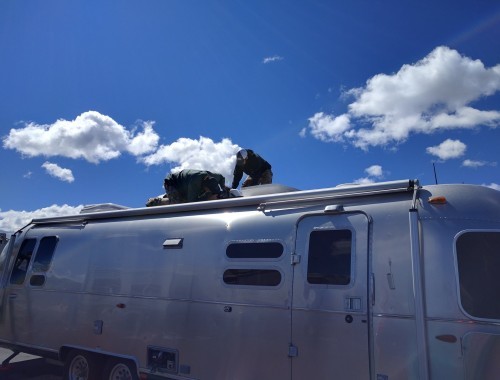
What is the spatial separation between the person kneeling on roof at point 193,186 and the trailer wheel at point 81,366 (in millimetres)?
2612

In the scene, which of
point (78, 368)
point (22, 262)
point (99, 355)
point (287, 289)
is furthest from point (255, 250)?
point (22, 262)

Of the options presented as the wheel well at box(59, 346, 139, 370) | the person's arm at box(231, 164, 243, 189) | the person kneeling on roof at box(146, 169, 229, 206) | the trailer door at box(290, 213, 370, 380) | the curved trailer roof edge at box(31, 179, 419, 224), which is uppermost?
the person's arm at box(231, 164, 243, 189)

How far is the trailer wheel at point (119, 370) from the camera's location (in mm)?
5961

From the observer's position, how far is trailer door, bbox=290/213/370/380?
4246 millimetres

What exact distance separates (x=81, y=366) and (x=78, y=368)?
67mm

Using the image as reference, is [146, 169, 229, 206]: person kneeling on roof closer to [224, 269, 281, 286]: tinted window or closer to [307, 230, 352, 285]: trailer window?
[224, 269, 281, 286]: tinted window

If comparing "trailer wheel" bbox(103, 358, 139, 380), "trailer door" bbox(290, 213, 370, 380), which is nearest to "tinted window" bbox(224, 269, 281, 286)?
"trailer door" bbox(290, 213, 370, 380)

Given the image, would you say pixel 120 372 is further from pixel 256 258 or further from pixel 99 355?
pixel 256 258

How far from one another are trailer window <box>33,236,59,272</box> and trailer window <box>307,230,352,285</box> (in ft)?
15.7

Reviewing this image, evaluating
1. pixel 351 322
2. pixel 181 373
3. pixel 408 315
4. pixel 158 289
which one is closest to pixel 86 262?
pixel 158 289

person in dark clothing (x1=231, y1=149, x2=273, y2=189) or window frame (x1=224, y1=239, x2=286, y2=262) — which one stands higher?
person in dark clothing (x1=231, y1=149, x2=273, y2=189)

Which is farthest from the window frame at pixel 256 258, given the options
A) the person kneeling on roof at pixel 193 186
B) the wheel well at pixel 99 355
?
the wheel well at pixel 99 355

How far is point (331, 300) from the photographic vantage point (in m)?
4.47

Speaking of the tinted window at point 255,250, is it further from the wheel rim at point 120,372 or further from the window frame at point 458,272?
the wheel rim at point 120,372
